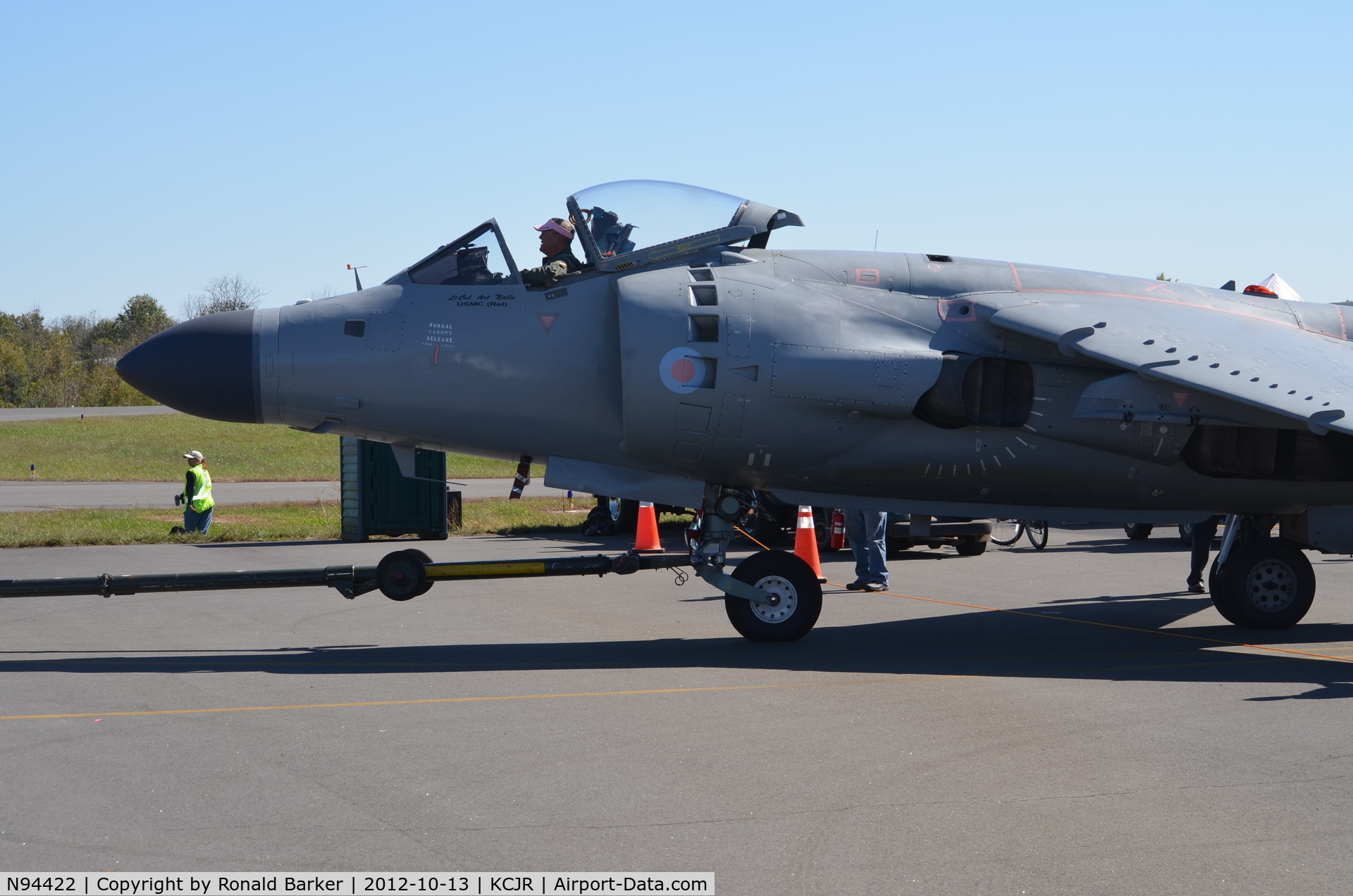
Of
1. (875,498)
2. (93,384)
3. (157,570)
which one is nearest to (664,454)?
(875,498)

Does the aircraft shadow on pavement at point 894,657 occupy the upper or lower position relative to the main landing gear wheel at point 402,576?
lower

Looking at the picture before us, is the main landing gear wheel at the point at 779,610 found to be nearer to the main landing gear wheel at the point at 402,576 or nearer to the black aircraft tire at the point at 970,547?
the main landing gear wheel at the point at 402,576

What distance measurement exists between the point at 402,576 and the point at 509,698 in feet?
7.24

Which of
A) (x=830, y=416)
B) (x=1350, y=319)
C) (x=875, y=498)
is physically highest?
(x=1350, y=319)

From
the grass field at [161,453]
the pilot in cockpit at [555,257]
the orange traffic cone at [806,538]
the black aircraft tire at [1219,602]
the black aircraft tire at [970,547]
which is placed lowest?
the black aircraft tire at [970,547]

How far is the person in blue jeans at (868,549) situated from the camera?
1369 centimetres

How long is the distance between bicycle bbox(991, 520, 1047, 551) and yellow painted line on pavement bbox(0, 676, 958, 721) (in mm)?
11952

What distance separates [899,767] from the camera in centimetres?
604

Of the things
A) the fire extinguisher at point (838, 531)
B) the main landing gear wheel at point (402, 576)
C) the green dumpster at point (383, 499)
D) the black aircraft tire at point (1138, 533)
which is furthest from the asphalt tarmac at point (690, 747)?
the black aircraft tire at point (1138, 533)

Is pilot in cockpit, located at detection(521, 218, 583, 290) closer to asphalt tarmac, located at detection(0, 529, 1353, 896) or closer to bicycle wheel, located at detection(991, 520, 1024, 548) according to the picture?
asphalt tarmac, located at detection(0, 529, 1353, 896)

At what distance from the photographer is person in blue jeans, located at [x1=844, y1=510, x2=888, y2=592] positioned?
44.9 ft

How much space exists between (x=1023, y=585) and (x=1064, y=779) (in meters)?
9.09

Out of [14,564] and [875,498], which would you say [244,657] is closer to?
[875,498]

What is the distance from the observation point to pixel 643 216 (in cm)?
982
